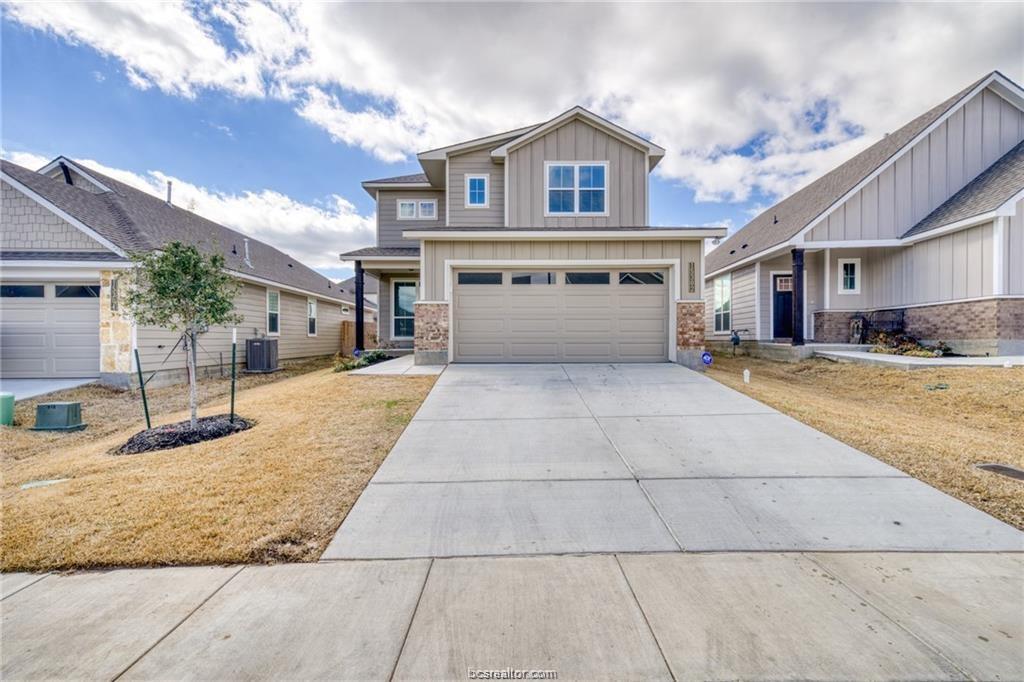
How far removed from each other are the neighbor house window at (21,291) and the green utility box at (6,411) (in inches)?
177

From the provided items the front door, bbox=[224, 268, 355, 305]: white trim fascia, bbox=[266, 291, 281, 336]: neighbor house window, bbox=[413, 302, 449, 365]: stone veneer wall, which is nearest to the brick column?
bbox=[413, 302, 449, 365]: stone veneer wall

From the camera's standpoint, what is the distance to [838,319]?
14328mm

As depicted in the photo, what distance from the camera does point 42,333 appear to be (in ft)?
35.4

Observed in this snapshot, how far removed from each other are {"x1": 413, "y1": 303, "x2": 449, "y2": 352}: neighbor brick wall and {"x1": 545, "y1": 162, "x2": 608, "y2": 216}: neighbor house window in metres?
4.28

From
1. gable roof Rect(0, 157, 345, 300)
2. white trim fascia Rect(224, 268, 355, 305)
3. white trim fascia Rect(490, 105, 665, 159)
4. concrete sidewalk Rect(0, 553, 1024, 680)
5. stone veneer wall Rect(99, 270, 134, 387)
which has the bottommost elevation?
concrete sidewalk Rect(0, 553, 1024, 680)

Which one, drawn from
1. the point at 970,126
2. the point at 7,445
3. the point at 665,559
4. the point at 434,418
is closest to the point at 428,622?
the point at 665,559

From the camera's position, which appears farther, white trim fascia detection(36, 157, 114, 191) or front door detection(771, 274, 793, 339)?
front door detection(771, 274, 793, 339)

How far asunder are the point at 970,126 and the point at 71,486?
21.7 metres

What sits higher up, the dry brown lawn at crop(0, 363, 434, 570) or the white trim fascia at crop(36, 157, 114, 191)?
the white trim fascia at crop(36, 157, 114, 191)

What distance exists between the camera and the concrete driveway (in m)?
3.36

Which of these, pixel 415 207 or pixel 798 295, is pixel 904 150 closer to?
pixel 798 295

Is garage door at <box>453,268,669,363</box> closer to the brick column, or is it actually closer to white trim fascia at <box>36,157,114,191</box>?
the brick column

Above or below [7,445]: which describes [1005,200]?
above

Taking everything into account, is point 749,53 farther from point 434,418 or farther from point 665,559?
point 665,559
